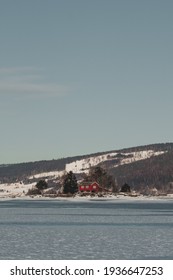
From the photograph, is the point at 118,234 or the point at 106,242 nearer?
the point at 106,242

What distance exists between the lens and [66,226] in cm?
8794

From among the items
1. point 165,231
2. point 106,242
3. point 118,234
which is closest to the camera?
point 106,242
